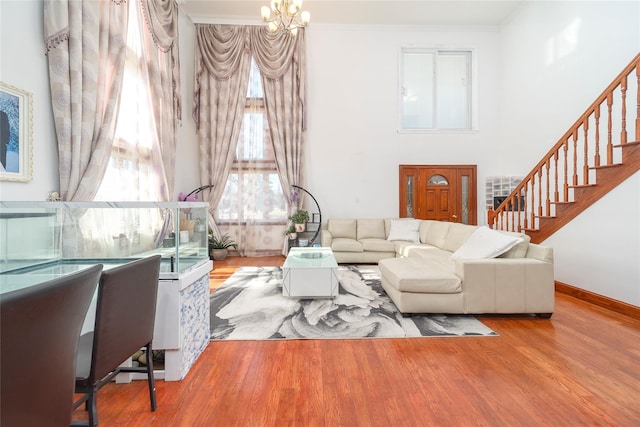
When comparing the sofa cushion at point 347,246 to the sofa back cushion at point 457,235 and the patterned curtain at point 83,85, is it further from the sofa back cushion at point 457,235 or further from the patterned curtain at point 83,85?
the patterned curtain at point 83,85

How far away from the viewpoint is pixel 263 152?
20.6 feet

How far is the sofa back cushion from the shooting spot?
13.5 feet

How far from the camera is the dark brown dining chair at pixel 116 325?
1239 millimetres

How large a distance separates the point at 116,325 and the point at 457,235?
162 inches

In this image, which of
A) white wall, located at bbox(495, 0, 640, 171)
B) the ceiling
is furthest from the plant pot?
white wall, located at bbox(495, 0, 640, 171)

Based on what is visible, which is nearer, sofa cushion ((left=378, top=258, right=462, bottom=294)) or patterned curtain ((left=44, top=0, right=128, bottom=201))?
patterned curtain ((left=44, top=0, right=128, bottom=201))

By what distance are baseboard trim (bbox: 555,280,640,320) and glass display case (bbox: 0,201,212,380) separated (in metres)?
4.03

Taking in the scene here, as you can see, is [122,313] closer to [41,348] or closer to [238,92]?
[41,348]

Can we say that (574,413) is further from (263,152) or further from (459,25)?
(459,25)

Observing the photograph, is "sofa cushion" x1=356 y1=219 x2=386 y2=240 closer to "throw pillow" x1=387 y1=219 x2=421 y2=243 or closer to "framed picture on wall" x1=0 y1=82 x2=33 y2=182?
"throw pillow" x1=387 y1=219 x2=421 y2=243

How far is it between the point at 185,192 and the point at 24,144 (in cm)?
353

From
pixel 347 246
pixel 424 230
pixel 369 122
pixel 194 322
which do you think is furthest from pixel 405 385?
pixel 369 122

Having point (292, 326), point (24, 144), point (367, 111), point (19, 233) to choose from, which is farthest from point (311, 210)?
point (19, 233)

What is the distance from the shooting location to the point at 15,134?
2385mm
